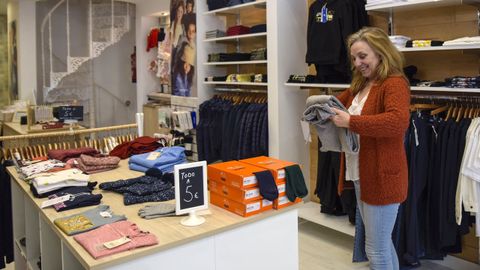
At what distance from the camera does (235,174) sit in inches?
79.8

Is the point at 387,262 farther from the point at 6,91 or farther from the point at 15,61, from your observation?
the point at 6,91

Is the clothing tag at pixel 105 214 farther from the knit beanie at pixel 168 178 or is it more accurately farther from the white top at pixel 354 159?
the white top at pixel 354 159

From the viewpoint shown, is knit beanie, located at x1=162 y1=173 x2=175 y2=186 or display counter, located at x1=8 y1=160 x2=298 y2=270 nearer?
display counter, located at x1=8 y1=160 x2=298 y2=270

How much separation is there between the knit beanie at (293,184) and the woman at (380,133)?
398 mm

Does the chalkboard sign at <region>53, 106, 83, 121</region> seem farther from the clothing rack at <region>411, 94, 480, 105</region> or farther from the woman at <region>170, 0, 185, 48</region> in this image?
the clothing rack at <region>411, 94, 480, 105</region>

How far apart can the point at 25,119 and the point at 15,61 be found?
180 centimetres

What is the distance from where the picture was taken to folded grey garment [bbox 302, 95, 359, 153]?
2348mm

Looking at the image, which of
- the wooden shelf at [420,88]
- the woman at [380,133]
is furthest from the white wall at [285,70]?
the woman at [380,133]

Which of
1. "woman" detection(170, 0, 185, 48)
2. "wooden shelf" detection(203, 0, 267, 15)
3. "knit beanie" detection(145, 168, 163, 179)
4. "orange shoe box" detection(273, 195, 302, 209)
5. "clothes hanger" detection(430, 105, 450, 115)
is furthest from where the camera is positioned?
"woman" detection(170, 0, 185, 48)

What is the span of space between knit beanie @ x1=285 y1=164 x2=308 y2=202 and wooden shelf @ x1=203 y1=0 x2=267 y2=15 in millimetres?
2545

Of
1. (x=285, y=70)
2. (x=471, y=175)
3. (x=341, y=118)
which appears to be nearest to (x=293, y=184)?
(x=341, y=118)

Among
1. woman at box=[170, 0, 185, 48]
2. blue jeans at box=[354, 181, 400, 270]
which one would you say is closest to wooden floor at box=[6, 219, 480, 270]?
blue jeans at box=[354, 181, 400, 270]

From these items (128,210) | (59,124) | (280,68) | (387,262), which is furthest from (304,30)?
(59,124)

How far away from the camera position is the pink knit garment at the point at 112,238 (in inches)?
63.4
